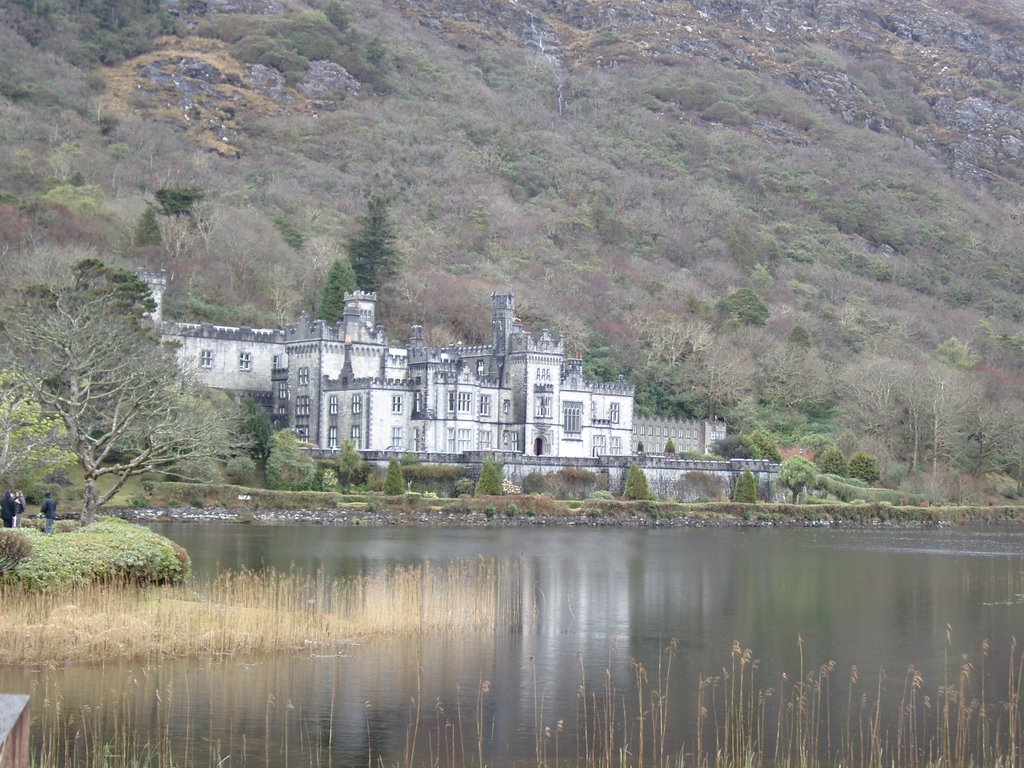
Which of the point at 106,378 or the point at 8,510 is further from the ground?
the point at 106,378

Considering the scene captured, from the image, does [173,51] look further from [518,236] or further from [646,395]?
[646,395]

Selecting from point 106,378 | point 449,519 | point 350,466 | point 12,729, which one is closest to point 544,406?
point 350,466

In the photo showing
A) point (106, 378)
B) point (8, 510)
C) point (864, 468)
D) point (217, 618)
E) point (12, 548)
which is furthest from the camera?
point (864, 468)

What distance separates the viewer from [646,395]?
114m

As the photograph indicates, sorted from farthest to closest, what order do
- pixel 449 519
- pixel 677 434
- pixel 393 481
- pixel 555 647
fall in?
pixel 677 434 < pixel 393 481 < pixel 449 519 < pixel 555 647

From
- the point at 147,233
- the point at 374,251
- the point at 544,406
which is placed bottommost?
the point at 544,406

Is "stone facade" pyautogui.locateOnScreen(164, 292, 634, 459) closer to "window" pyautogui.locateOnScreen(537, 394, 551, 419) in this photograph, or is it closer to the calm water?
"window" pyautogui.locateOnScreen(537, 394, 551, 419)

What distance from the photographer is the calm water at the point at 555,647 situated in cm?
2377

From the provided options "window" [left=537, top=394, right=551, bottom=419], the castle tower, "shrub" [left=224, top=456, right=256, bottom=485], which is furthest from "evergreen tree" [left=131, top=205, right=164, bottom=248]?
"shrub" [left=224, top=456, right=256, bottom=485]

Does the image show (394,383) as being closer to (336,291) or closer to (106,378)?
(336,291)

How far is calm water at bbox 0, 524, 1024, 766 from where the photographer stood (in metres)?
23.8

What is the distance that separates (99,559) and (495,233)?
415ft

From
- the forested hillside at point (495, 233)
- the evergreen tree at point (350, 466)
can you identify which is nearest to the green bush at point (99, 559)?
the evergreen tree at point (350, 466)

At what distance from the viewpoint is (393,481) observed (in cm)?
8144
